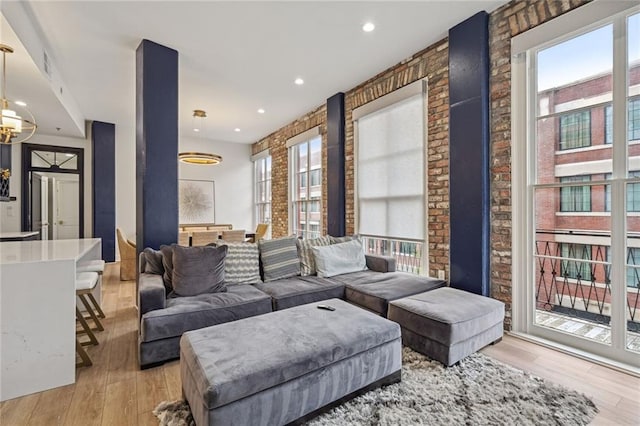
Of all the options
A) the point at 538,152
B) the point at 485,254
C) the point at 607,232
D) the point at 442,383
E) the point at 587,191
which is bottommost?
the point at 442,383

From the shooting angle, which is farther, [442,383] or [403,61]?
[403,61]

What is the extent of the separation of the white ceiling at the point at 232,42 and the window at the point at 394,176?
1.77 ft

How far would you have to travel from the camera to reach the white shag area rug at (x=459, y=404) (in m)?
1.66

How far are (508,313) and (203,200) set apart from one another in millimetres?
7130

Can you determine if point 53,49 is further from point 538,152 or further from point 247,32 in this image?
point 538,152

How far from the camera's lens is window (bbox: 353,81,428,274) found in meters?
3.72

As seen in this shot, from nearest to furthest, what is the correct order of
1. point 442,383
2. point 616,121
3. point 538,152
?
point 442,383 < point 616,121 < point 538,152

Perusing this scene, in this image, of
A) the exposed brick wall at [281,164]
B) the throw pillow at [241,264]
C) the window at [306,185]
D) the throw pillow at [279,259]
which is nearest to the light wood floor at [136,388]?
the throw pillow at [241,264]

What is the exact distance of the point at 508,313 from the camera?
2859 millimetres

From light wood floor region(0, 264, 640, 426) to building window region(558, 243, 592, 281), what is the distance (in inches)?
26.1

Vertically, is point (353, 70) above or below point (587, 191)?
above

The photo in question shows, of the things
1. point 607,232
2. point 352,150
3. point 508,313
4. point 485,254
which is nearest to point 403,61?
point 352,150

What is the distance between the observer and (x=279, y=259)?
11.2ft

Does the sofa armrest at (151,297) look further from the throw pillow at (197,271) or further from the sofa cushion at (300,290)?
the sofa cushion at (300,290)
